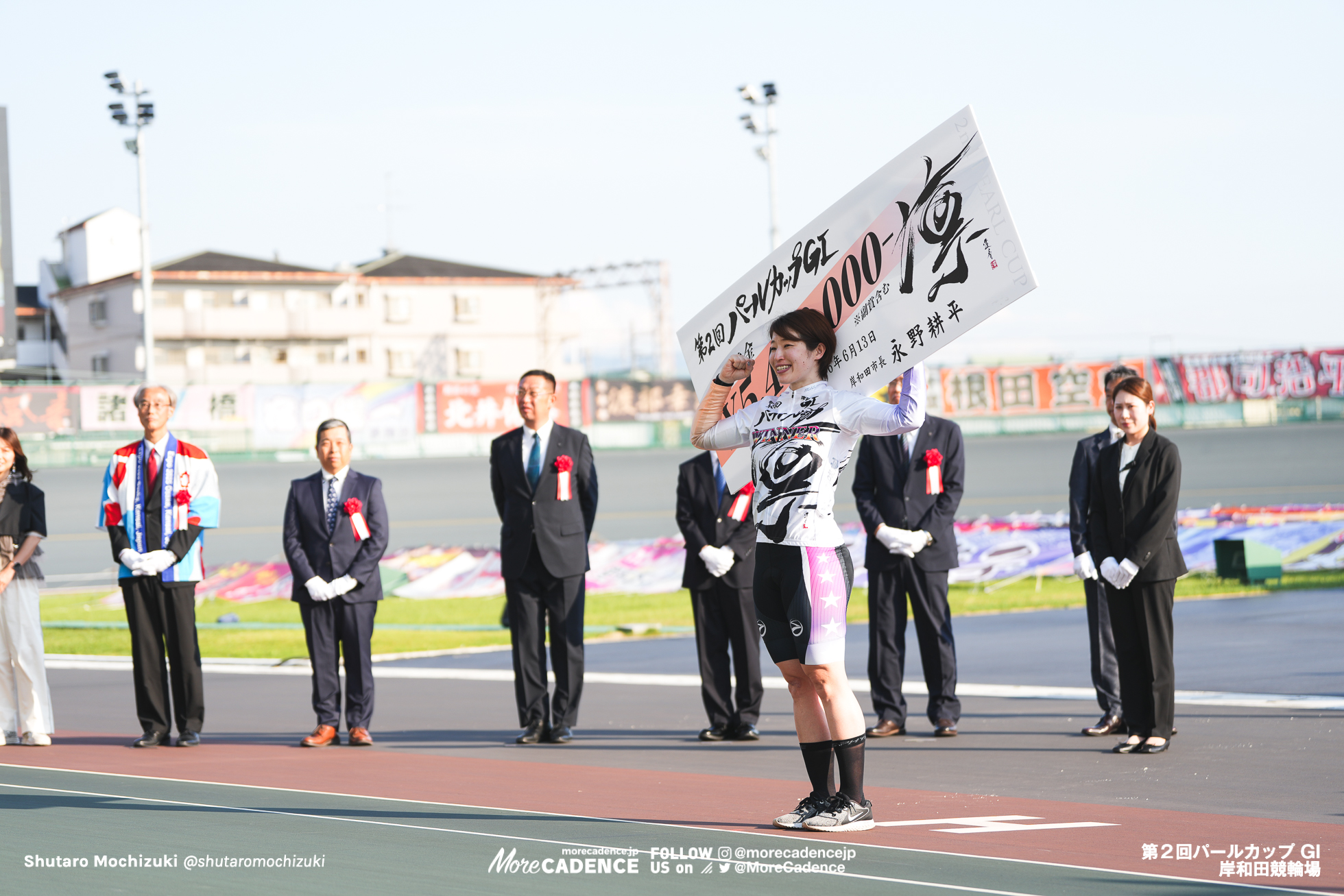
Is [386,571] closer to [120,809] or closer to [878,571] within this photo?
[878,571]

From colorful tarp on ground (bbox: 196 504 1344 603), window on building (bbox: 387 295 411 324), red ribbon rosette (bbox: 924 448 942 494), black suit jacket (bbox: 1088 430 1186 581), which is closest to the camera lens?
black suit jacket (bbox: 1088 430 1186 581)

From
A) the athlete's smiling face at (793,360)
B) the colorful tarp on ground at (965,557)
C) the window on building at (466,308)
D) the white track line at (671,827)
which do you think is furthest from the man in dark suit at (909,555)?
the window on building at (466,308)

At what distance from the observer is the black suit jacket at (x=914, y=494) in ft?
30.9

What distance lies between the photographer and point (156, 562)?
9.48m

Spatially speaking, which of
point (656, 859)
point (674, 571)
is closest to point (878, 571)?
point (656, 859)

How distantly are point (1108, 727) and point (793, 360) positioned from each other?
4.04 metres

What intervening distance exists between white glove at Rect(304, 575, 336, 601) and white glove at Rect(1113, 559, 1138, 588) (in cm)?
480

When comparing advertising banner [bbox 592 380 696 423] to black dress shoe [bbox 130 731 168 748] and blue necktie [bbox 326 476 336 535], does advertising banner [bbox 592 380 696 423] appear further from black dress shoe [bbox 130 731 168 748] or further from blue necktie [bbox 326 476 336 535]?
black dress shoe [bbox 130 731 168 748]

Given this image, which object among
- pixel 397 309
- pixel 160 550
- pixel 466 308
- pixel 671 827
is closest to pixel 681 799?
pixel 671 827

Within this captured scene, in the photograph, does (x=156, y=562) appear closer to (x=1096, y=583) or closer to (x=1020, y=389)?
(x=1096, y=583)

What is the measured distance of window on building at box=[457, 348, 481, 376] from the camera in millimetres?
85312

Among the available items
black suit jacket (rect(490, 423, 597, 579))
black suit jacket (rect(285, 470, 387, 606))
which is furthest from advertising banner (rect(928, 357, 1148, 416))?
black suit jacket (rect(285, 470, 387, 606))

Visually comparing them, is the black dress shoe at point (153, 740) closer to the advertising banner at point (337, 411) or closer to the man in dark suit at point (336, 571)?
the man in dark suit at point (336, 571)

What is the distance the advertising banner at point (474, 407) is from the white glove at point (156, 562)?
124 feet
